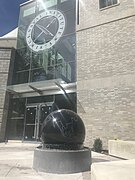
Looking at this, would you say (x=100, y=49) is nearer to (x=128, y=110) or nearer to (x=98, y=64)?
(x=98, y=64)

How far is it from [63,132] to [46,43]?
13210mm

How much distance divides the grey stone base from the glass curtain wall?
383 inches

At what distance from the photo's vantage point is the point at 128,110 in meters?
11.7

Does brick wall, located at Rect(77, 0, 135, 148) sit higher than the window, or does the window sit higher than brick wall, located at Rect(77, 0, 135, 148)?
the window

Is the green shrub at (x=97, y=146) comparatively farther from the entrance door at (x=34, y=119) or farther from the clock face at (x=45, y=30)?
the clock face at (x=45, y=30)

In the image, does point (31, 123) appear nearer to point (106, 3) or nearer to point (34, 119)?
point (34, 119)

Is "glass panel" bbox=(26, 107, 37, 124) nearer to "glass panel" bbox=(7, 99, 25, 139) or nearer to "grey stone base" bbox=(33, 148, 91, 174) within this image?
"glass panel" bbox=(7, 99, 25, 139)

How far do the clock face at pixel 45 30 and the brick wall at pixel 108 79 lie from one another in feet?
11.7

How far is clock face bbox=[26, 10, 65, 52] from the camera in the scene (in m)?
17.2

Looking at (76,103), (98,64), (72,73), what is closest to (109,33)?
(98,64)

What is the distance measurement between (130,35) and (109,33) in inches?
60.1

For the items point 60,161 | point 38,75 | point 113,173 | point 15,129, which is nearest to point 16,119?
point 15,129

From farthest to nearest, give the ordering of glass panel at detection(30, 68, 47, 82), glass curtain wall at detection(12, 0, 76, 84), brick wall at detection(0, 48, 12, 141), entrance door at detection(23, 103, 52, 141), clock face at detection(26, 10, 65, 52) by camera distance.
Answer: clock face at detection(26, 10, 65, 52)
glass panel at detection(30, 68, 47, 82)
brick wall at detection(0, 48, 12, 141)
glass curtain wall at detection(12, 0, 76, 84)
entrance door at detection(23, 103, 52, 141)

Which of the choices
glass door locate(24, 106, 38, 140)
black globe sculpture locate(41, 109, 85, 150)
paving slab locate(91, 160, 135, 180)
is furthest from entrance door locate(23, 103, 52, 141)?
paving slab locate(91, 160, 135, 180)
